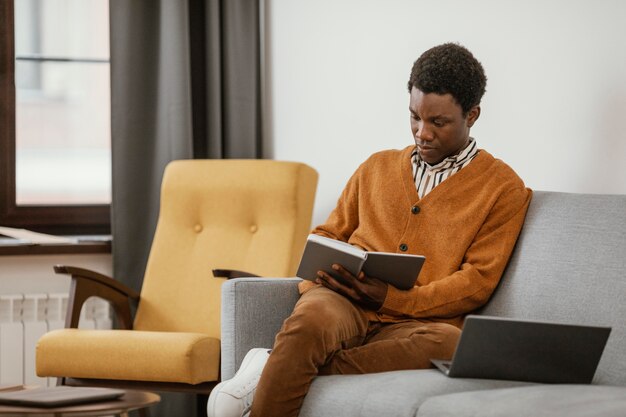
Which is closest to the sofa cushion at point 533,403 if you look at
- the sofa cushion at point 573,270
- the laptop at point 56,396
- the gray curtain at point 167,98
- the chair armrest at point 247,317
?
the sofa cushion at point 573,270

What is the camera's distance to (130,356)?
2.86m

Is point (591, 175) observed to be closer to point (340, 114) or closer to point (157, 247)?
point (340, 114)

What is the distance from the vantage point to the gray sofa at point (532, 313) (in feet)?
5.53

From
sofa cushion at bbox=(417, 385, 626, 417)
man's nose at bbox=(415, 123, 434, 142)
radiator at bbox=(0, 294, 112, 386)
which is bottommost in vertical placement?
radiator at bbox=(0, 294, 112, 386)

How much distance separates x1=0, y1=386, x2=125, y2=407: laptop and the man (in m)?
0.31

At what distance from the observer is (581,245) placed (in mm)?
2154

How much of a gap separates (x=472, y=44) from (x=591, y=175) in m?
0.62

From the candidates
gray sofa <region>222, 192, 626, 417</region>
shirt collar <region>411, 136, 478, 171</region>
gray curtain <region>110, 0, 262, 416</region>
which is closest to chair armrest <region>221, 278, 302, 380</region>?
gray sofa <region>222, 192, 626, 417</region>

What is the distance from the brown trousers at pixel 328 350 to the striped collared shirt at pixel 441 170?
1.25 feet

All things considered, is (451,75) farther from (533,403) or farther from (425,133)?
(533,403)

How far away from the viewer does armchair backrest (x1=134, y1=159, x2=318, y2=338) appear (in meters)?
3.32

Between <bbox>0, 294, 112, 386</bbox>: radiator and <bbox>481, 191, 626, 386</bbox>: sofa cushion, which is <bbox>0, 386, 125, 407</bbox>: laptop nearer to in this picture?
<bbox>481, 191, 626, 386</bbox>: sofa cushion

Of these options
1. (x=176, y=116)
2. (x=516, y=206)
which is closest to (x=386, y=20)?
(x=176, y=116)

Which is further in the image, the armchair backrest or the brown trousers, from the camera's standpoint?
the armchair backrest
